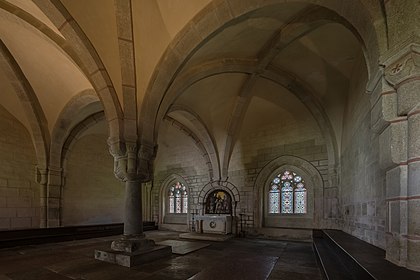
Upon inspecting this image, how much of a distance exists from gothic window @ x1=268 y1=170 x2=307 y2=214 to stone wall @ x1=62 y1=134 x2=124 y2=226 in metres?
6.46

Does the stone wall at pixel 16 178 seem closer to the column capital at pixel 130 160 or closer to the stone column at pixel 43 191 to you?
the stone column at pixel 43 191

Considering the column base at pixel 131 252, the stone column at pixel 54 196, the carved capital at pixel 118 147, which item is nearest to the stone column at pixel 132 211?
the column base at pixel 131 252

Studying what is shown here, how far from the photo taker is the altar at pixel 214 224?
26.0 ft

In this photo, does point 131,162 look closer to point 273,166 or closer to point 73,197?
point 273,166

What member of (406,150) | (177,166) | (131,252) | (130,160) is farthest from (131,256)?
(177,166)

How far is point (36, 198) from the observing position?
797 cm

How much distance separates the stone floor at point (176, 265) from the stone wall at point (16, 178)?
235cm

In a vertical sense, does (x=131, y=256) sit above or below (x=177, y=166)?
below

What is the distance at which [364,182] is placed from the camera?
364 cm

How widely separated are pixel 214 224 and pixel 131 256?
4535 mm

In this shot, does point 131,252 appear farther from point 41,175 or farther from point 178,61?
point 41,175

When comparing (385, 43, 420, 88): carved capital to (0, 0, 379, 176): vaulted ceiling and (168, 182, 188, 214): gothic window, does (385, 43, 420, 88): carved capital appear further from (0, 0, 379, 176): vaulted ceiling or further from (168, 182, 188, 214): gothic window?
(168, 182, 188, 214): gothic window

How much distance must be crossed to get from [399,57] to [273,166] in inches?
243

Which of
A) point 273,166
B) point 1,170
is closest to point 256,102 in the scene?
point 273,166
